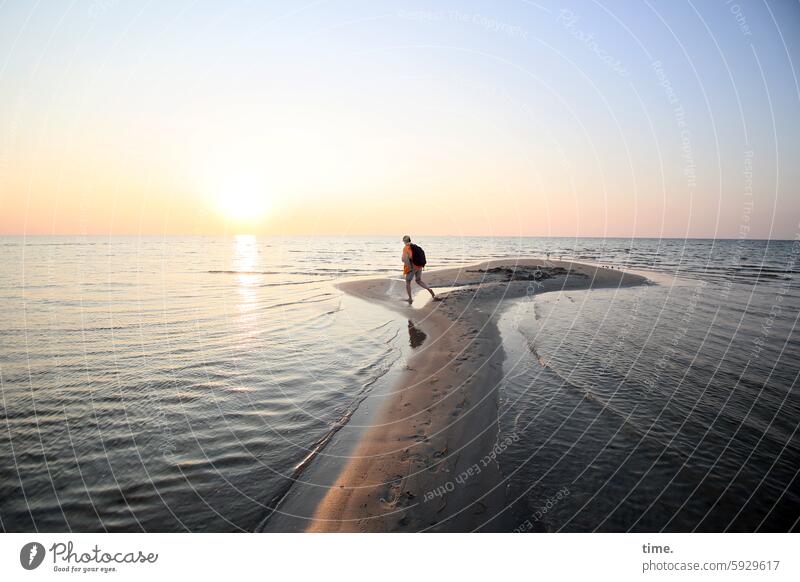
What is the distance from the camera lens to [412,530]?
3670 mm

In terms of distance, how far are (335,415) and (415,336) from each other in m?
6.00

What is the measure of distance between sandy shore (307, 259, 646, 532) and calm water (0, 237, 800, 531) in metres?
0.41

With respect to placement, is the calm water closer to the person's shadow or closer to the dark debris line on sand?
the person's shadow

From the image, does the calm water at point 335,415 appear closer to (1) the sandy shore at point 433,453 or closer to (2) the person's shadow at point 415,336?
(2) the person's shadow at point 415,336

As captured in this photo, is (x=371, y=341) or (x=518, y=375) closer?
(x=518, y=375)

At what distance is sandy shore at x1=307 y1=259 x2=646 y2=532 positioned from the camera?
12.6ft

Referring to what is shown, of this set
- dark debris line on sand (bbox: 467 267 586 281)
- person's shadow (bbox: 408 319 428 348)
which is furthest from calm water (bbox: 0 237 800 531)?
dark debris line on sand (bbox: 467 267 586 281)

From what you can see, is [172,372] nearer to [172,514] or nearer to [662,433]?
[172,514]
